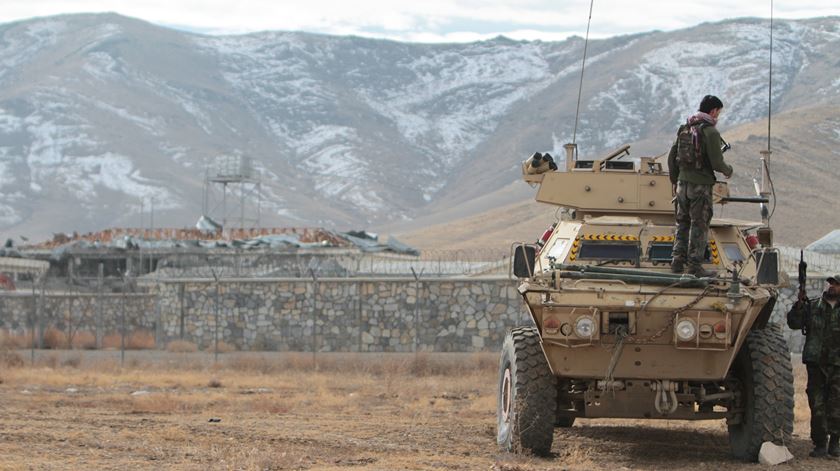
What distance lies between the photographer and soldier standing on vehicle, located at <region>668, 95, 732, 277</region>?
47.2 ft

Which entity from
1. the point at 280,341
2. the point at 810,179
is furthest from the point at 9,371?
the point at 810,179

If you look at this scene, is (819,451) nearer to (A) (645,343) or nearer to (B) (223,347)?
(A) (645,343)

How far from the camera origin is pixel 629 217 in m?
16.3

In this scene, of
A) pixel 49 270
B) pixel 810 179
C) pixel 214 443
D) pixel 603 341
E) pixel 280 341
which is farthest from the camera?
pixel 810 179

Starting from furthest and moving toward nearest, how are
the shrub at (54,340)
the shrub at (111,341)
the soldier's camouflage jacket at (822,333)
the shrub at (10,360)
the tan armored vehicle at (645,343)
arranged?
the shrub at (111,341) → the shrub at (54,340) → the shrub at (10,360) → the soldier's camouflage jacket at (822,333) → the tan armored vehicle at (645,343)

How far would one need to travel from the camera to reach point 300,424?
1786cm

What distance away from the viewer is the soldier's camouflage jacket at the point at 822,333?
49.0 feet

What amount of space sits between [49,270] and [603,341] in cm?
4697

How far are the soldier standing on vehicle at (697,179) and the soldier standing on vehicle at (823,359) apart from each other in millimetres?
1319

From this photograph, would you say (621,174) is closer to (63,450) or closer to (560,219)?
(560,219)

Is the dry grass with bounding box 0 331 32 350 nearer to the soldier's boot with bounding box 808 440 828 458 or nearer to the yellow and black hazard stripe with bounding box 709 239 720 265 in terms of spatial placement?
the yellow and black hazard stripe with bounding box 709 239 720 265

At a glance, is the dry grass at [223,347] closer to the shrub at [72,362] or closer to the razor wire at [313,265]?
the razor wire at [313,265]

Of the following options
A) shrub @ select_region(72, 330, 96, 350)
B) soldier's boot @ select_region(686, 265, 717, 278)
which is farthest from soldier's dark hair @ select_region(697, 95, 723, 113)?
shrub @ select_region(72, 330, 96, 350)

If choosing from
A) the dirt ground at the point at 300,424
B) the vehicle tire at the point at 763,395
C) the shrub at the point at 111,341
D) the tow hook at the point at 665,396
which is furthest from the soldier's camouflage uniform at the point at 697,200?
the shrub at the point at 111,341
